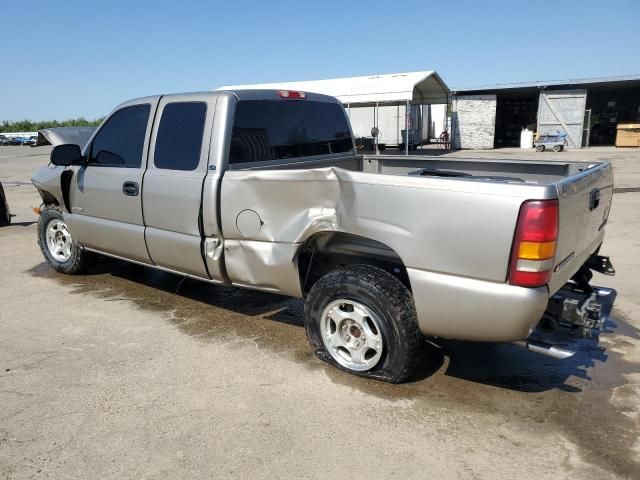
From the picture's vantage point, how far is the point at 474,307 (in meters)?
2.86

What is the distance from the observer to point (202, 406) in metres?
3.22

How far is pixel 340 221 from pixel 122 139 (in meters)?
2.70

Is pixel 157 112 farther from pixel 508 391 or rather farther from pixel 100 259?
pixel 508 391

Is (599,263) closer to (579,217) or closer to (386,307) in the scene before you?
(579,217)

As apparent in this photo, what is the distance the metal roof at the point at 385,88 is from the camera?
929 inches

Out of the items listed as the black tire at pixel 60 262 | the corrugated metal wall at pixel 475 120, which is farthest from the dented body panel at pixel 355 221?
the corrugated metal wall at pixel 475 120

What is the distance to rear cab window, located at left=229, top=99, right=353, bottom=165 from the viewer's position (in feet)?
13.4

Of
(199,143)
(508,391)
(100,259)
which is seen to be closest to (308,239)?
(199,143)

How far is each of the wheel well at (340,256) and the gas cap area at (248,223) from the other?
0.38 metres

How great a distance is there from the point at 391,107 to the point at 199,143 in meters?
28.0

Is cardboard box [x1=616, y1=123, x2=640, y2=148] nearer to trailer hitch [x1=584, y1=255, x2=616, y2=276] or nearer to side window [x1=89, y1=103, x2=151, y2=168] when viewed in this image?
trailer hitch [x1=584, y1=255, x2=616, y2=276]

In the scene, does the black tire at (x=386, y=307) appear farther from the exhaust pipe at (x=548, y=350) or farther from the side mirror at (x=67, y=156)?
the side mirror at (x=67, y=156)

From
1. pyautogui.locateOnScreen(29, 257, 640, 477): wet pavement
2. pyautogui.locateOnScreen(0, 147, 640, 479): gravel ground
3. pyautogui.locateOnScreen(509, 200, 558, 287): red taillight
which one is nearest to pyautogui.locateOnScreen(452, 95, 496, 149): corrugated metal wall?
pyautogui.locateOnScreen(0, 147, 640, 479): gravel ground

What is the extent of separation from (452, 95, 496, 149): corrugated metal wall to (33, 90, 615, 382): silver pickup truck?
27.7 metres
